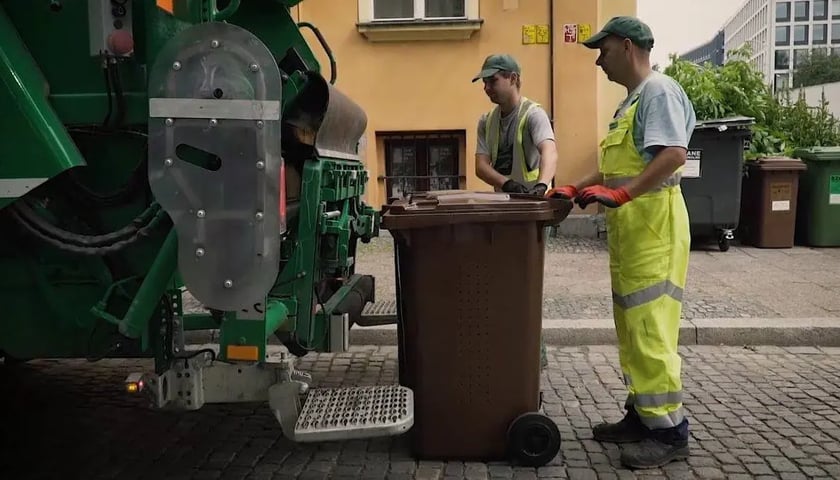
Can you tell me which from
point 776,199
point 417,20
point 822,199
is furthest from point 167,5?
point 822,199

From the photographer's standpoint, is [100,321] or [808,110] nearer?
[100,321]

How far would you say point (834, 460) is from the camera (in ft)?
11.1

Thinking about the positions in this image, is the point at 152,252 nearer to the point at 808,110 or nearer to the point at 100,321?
the point at 100,321

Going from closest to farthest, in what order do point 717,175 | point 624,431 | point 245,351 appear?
point 245,351 → point 624,431 → point 717,175

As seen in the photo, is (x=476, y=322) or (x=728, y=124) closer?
(x=476, y=322)

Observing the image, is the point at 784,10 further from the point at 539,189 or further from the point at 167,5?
the point at 167,5

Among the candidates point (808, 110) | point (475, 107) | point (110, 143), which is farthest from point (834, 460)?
point (808, 110)

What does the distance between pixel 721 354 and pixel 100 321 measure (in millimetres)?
3956

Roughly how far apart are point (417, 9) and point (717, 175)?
3997mm

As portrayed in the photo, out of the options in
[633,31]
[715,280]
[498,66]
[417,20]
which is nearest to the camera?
[633,31]

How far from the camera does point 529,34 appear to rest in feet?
31.0

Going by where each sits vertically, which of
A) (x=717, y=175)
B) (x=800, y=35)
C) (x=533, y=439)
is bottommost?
(x=533, y=439)

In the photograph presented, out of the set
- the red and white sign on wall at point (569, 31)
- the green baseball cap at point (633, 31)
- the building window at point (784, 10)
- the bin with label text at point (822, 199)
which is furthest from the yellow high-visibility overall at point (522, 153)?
the building window at point (784, 10)

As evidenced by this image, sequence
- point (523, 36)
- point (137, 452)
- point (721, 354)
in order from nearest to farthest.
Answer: point (137, 452)
point (721, 354)
point (523, 36)
